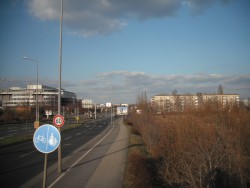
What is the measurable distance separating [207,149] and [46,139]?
6682mm

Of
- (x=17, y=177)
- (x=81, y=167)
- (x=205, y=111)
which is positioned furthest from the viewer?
(x=205, y=111)

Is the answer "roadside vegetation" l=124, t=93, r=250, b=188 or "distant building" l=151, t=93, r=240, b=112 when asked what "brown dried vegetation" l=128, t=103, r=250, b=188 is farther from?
"distant building" l=151, t=93, r=240, b=112

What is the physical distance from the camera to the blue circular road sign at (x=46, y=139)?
763 centimetres

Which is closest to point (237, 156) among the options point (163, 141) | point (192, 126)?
point (192, 126)

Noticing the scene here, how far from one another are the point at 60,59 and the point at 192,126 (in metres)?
7.23

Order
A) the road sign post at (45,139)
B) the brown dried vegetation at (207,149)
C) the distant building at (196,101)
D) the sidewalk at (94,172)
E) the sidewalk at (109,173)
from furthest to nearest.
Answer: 1. the distant building at (196,101)
2. the sidewalk at (109,173)
3. the sidewalk at (94,172)
4. the brown dried vegetation at (207,149)
5. the road sign post at (45,139)

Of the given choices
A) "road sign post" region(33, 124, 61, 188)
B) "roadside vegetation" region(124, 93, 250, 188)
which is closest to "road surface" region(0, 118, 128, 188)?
"roadside vegetation" region(124, 93, 250, 188)

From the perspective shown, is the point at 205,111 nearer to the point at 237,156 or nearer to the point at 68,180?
the point at 237,156

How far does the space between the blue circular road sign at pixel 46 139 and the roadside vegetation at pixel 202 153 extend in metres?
3.92

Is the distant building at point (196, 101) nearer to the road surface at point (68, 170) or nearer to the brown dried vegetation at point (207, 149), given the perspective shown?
the brown dried vegetation at point (207, 149)

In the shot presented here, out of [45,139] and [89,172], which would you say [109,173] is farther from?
[45,139]

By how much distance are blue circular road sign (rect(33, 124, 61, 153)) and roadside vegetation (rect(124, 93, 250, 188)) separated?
3924 millimetres

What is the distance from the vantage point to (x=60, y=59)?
580 inches

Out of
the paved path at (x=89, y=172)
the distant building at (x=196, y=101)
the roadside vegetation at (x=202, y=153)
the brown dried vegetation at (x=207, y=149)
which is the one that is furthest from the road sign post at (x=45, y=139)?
the distant building at (x=196, y=101)
